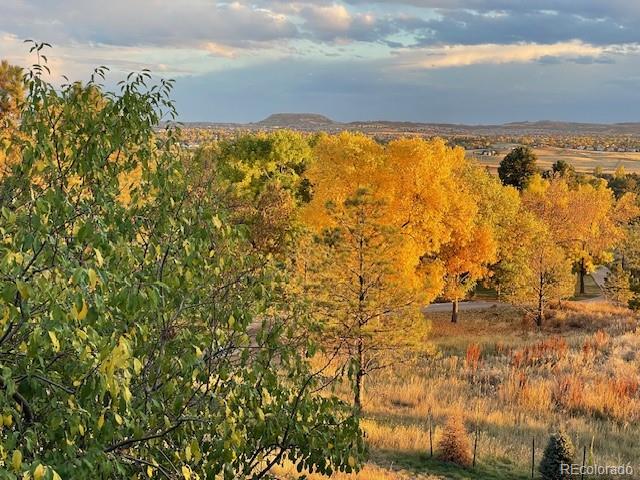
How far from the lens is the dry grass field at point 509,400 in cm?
1299

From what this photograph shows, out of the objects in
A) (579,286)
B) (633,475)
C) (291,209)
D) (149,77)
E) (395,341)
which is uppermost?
(149,77)

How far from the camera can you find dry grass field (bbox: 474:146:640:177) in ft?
369

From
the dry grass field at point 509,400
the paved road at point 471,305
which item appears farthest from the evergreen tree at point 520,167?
the dry grass field at point 509,400

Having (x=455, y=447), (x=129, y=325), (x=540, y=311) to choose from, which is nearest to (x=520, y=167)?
(x=540, y=311)

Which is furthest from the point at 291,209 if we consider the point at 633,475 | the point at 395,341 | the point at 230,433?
the point at 230,433

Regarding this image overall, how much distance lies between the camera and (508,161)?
2232 inches

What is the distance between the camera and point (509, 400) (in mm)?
18906

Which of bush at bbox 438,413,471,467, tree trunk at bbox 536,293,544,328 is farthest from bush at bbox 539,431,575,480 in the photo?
tree trunk at bbox 536,293,544,328

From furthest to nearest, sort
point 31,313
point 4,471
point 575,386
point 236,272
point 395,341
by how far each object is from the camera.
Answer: point 575,386 → point 395,341 → point 236,272 → point 31,313 → point 4,471

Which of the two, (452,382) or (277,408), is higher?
(277,408)

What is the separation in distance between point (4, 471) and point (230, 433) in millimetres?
1766

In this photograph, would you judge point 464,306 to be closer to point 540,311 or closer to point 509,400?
point 540,311

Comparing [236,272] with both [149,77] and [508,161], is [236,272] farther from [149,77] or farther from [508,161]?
[508,161]

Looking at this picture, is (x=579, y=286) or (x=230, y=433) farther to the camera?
(x=579, y=286)
